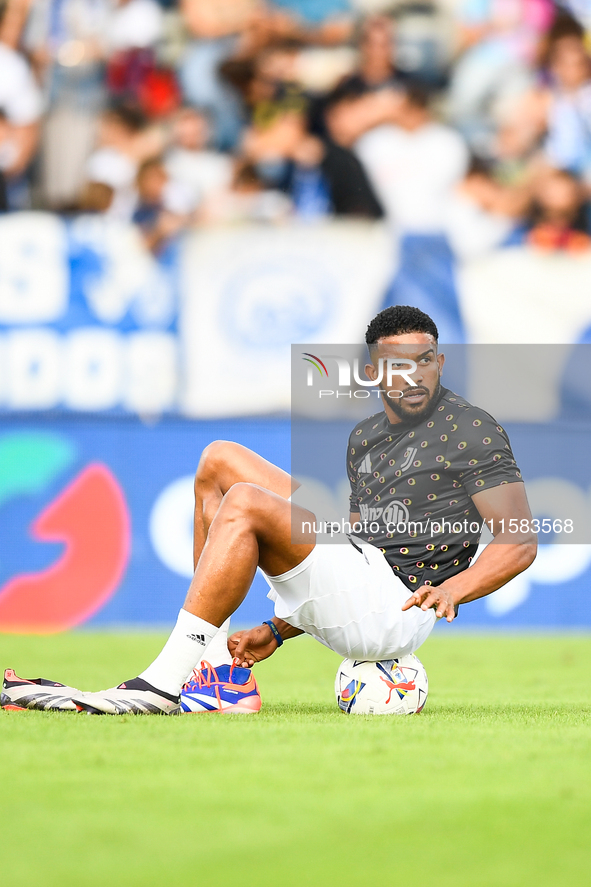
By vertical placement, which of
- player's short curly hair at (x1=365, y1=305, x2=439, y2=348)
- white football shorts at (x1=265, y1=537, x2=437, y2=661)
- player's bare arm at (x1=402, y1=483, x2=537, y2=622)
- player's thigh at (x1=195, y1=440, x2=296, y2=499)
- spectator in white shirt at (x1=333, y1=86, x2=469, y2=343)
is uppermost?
spectator in white shirt at (x1=333, y1=86, x2=469, y2=343)

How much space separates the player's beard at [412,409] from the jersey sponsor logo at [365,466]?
17cm

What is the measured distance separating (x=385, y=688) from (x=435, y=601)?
1.65 feet

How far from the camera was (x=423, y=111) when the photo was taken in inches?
351

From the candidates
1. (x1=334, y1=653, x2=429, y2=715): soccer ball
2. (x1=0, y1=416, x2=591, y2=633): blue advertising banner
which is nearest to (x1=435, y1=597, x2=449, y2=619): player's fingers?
(x1=334, y1=653, x2=429, y2=715): soccer ball

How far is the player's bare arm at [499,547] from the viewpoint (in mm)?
3115

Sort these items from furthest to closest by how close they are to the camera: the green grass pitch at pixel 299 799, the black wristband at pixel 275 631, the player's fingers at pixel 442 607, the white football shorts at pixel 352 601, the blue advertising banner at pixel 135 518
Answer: the blue advertising banner at pixel 135 518 → the black wristband at pixel 275 631 → the white football shorts at pixel 352 601 → the player's fingers at pixel 442 607 → the green grass pitch at pixel 299 799

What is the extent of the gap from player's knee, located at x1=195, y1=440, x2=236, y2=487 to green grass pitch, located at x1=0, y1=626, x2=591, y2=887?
740 millimetres

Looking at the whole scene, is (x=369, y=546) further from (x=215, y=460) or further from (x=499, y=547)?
(x=215, y=460)

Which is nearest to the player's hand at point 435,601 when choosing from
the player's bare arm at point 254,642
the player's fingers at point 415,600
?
the player's fingers at point 415,600

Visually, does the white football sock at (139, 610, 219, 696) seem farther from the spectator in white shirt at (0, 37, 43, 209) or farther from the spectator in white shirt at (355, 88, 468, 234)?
the spectator in white shirt at (0, 37, 43, 209)

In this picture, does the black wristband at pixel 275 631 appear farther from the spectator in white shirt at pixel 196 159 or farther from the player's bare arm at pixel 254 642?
the spectator in white shirt at pixel 196 159

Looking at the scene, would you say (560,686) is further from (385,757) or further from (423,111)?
(423,111)

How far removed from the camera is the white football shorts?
10.6 ft

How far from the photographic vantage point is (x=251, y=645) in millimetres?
3455
